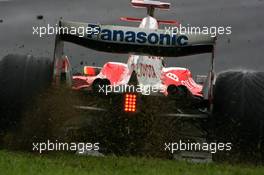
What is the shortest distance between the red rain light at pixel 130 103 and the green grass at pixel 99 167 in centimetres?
119

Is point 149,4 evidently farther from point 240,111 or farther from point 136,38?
point 240,111

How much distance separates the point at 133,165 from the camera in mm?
7523

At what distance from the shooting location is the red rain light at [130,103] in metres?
9.27

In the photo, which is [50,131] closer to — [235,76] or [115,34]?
[115,34]

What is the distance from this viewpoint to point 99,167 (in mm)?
7246

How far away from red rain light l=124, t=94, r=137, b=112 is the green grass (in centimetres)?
119

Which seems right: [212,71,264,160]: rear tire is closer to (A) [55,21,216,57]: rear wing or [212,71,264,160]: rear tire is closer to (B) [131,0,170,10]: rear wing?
(A) [55,21,216,57]: rear wing

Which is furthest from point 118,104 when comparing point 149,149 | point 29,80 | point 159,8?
point 159,8

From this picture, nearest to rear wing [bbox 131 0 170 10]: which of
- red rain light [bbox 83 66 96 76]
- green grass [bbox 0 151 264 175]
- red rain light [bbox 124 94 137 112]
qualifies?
red rain light [bbox 83 66 96 76]

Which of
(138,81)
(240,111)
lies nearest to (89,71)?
(138,81)

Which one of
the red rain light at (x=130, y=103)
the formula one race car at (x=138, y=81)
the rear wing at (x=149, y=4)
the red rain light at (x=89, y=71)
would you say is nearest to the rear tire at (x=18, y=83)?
the formula one race car at (x=138, y=81)

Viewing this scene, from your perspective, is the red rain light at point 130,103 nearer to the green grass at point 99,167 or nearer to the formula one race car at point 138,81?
the formula one race car at point 138,81

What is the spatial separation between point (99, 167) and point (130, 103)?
7.15 ft

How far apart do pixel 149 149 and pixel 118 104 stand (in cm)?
83
